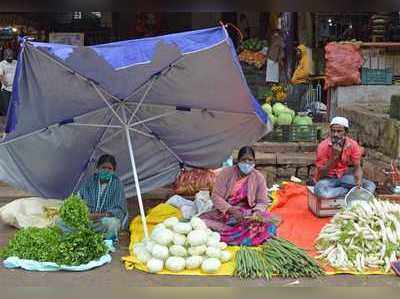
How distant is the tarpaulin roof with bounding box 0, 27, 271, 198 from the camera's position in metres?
4.74

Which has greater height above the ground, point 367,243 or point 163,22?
point 163,22

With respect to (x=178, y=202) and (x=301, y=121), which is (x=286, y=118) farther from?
(x=178, y=202)

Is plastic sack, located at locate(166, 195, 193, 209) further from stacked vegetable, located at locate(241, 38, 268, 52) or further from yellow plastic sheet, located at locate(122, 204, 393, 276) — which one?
stacked vegetable, located at locate(241, 38, 268, 52)

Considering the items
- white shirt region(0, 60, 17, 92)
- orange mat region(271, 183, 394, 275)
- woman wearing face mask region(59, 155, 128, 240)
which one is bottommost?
orange mat region(271, 183, 394, 275)

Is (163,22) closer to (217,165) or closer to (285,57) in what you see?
(285,57)

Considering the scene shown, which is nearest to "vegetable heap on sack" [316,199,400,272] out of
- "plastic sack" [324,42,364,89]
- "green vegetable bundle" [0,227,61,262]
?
"green vegetable bundle" [0,227,61,262]

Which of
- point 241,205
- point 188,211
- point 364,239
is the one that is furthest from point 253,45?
point 364,239

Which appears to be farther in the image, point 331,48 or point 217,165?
point 331,48

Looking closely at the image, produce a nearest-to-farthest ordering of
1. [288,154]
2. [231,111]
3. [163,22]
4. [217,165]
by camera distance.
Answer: [231,111]
[217,165]
[288,154]
[163,22]

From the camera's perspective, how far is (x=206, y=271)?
4918 millimetres

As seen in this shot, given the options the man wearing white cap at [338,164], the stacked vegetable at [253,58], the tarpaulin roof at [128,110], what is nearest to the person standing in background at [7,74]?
the stacked vegetable at [253,58]

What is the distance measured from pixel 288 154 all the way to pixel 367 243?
3.62m

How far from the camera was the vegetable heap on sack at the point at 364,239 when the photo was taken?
5035mm

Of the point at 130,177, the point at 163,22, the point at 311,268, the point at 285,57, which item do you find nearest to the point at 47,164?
the point at 130,177
